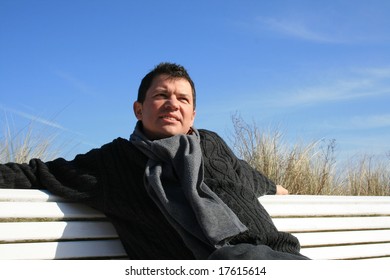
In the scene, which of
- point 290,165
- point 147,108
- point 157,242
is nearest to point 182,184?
point 157,242

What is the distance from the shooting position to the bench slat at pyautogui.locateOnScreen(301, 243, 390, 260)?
297cm

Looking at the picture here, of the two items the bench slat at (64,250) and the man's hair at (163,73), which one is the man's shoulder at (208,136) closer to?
the man's hair at (163,73)

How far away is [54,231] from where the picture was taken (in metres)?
2.26

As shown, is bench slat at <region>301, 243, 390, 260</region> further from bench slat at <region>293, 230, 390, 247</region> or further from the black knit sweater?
the black knit sweater

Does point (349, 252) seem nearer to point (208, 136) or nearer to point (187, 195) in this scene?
point (208, 136)

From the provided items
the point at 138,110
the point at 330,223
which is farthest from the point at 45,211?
the point at 330,223

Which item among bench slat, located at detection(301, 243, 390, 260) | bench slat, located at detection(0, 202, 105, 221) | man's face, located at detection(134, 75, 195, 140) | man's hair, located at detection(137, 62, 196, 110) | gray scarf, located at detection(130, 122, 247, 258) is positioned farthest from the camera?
bench slat, located at detection(301, 243, 390, 260)

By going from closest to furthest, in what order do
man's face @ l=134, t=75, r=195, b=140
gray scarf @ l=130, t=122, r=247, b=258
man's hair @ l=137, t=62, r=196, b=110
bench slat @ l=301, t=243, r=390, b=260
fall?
gray scarf @ l=130, t=122, r=247, b=258, man's face @ l=134, t=75, r=195, b=140, man's hair @ l=137, t=62, r=196, b=110, bench slat @ l=301, t=243, r=390, b=260

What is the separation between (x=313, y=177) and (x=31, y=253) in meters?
4.10

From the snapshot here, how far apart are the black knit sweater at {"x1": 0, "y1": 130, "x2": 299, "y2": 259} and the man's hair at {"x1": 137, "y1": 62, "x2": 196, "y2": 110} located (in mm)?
284

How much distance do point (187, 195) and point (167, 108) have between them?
1.64 ft

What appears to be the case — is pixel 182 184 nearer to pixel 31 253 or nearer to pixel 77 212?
pixel 77 212

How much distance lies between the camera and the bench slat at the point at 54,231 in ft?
7.14

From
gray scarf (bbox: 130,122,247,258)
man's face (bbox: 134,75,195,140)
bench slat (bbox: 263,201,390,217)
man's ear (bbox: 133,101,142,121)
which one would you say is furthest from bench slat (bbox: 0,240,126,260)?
bench slat (bbox: 263,201,390,217)
